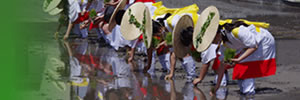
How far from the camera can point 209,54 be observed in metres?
6.51

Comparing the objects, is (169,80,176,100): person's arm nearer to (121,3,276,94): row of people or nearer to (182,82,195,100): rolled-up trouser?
(182,82,195,100): rolled-up trouser

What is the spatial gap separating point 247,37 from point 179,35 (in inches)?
39.7

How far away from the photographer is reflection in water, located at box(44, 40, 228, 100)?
612 cm

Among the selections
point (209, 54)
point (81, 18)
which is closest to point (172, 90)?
point (209, 54)

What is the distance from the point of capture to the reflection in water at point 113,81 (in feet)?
20.1

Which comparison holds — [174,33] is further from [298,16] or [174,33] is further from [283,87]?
[298,16]

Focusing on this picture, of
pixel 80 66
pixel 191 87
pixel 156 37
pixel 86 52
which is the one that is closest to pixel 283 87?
pixel 191 87

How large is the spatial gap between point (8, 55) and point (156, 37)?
484 centimetres

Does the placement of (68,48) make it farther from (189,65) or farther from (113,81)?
(189,65)

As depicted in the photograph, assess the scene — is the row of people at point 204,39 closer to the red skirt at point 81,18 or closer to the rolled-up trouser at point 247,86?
the rolled-up trouser at point 247,86

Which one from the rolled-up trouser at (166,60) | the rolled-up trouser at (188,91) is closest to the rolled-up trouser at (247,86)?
the rolled-up trouser at (188,91)

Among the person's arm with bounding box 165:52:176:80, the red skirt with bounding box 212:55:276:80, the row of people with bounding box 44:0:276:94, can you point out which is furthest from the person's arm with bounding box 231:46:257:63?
the person's arm with bounding box 165:52:176:80

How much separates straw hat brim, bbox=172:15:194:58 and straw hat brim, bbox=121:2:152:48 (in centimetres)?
52

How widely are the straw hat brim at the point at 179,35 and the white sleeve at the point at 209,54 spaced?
30 cm
